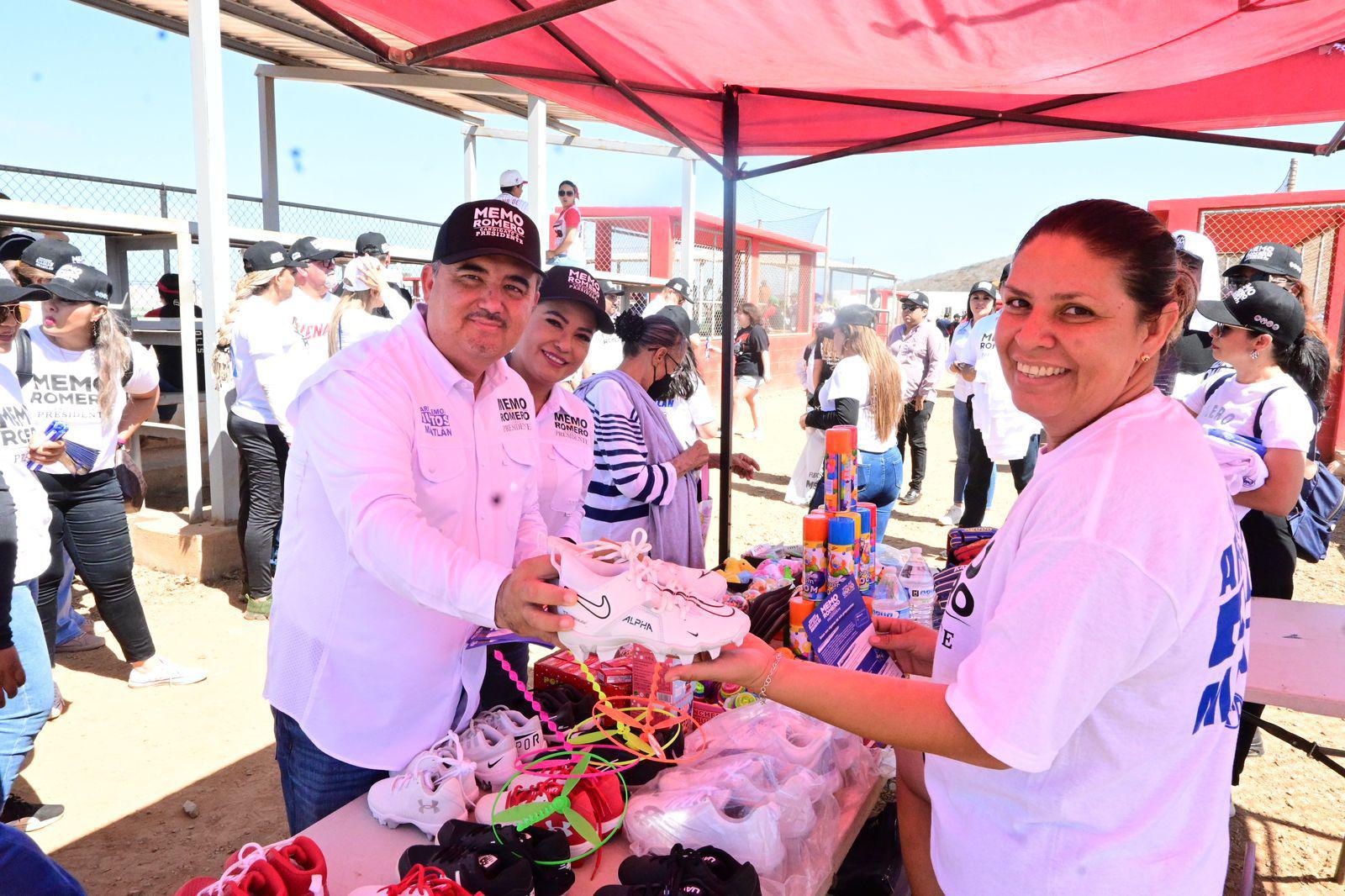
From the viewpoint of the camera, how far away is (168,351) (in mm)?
8695

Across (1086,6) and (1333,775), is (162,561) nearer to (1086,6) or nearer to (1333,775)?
(1086,6)

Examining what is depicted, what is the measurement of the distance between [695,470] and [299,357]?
302cm

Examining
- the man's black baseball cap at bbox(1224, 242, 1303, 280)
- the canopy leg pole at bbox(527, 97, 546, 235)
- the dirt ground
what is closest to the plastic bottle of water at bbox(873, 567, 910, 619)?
the dirt ground

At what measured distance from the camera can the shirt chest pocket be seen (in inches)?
111

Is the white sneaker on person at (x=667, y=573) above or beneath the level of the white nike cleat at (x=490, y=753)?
above

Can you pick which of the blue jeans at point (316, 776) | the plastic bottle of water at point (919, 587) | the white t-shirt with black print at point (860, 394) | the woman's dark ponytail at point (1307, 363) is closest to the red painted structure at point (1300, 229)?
the white t-shirt with black print at point (860, 394)

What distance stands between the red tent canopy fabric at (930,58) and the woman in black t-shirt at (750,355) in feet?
26.0

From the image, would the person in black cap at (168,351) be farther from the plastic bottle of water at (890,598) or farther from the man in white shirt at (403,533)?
the plastic bottle of water at (890,598)

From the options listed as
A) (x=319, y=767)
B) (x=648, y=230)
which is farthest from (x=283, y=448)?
(x=648, y=230)

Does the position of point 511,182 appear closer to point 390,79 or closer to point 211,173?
point 390,79

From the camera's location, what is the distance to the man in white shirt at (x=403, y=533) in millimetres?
1485

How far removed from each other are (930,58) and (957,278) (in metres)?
90.5

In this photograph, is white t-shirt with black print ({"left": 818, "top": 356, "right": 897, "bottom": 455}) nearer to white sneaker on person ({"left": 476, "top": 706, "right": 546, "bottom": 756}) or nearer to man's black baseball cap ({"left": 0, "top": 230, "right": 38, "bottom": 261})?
white sneaker on person ({"left": 476, "top": 706, "right": 546, "bottom": 756})

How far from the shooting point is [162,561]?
5.85 meters
